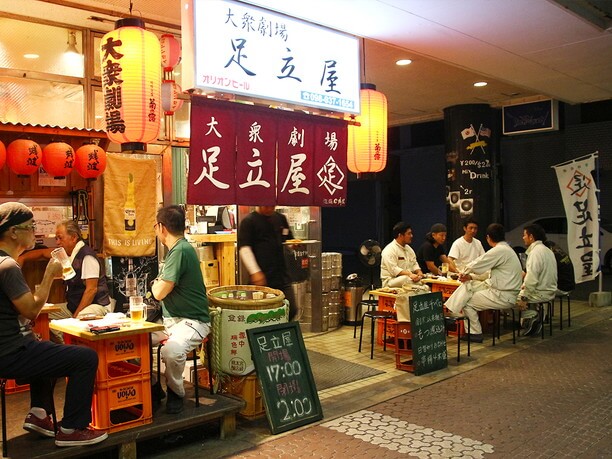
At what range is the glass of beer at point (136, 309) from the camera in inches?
202

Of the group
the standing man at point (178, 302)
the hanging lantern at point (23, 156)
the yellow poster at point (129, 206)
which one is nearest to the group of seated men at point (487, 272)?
the yellow poster at point (129, 206)

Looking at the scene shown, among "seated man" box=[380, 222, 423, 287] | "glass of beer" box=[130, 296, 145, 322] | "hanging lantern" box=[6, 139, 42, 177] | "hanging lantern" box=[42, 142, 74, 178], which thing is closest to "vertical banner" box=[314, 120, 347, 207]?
"seated man" box=[380, 222, 423, 287]

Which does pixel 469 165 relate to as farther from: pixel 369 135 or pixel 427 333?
pixel 427 333

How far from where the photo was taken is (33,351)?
14.4 feet

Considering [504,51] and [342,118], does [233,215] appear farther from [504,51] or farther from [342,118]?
[504,51]

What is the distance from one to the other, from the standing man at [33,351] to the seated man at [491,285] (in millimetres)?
6454

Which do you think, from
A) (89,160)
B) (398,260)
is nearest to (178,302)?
(89,160)

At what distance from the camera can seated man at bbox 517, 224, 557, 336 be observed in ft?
32.4

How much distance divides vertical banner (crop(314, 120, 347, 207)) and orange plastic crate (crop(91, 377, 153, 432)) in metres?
3.27

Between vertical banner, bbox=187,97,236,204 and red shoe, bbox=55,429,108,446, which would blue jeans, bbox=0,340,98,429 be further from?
vertical banner, bbox=187,97,236,204

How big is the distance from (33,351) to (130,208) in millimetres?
4464

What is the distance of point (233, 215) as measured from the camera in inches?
396

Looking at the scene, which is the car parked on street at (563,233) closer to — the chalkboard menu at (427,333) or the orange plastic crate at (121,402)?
the chalkboard menu at (427,333)

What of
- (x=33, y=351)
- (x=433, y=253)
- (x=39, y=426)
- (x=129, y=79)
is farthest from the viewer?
(x=433, y=253)
